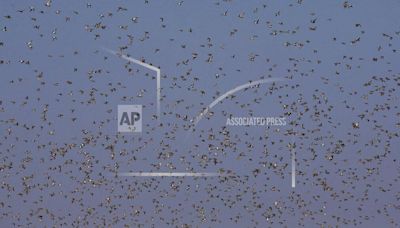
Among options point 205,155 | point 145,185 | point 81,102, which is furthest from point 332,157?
point 81,102

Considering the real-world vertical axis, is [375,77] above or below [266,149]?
above

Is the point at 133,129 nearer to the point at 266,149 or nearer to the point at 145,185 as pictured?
the point at 145,185

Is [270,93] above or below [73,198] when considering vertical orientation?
above

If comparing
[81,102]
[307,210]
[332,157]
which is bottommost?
[307,210]

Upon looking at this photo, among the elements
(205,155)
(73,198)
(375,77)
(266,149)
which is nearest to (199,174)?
(205,155)

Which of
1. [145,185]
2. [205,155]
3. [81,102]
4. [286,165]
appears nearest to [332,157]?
[286,165]

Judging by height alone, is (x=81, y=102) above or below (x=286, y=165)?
above

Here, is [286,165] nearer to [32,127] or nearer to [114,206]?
[114,206]

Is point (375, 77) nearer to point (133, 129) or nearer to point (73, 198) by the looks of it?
point (133, 129)
